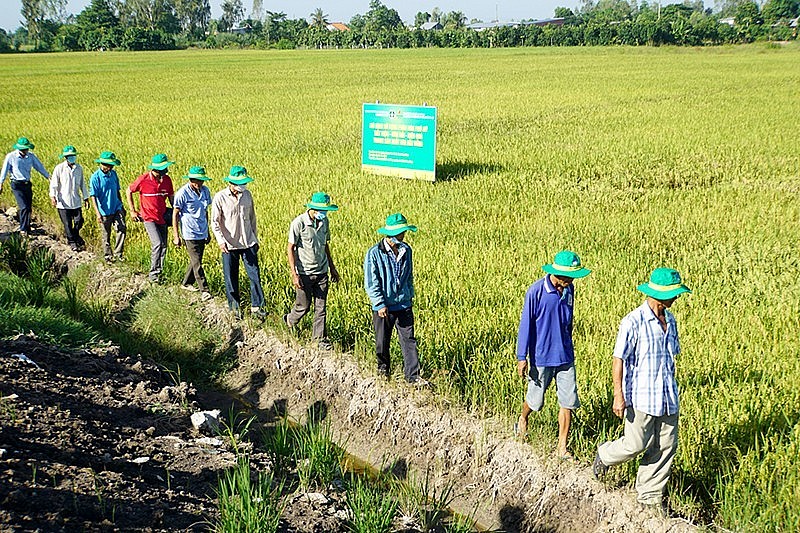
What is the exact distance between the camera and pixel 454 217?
40.0 ft

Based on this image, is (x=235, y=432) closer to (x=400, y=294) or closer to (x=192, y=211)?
(x=400, y=294)

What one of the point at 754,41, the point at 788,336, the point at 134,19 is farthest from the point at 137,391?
the point at 134,19

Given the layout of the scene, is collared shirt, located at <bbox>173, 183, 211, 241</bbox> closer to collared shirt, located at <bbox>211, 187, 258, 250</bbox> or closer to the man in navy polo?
collared shirt, located at <bbox>211, 187, 258, 250</bbox>

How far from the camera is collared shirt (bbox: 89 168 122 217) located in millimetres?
10188

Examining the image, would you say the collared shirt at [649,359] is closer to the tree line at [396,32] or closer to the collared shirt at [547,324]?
the collared shirt at [547,324]

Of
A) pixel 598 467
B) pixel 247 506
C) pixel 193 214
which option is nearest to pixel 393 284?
pixel 598 467

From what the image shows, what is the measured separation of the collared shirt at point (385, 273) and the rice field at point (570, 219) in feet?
2.94

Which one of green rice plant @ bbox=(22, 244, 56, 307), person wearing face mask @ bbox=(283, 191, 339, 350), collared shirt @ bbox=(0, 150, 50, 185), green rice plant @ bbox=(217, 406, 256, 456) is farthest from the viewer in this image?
collared shirt @ bbox=(0, 150, 50, 185)

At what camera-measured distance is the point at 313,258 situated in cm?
738

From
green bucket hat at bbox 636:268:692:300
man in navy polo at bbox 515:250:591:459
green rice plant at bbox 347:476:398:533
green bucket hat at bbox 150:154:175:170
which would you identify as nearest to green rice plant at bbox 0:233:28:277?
green bucket hat at bbox 150:154:175:170

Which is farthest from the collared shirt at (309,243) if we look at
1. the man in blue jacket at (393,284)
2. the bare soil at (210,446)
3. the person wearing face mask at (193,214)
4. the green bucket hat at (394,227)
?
the person wearing face mask at (193,214)

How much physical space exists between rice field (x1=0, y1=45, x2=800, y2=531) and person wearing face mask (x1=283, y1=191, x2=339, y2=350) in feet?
1.30

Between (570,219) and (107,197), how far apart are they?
6542 mm

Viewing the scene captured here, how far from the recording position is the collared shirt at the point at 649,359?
4.80 m
